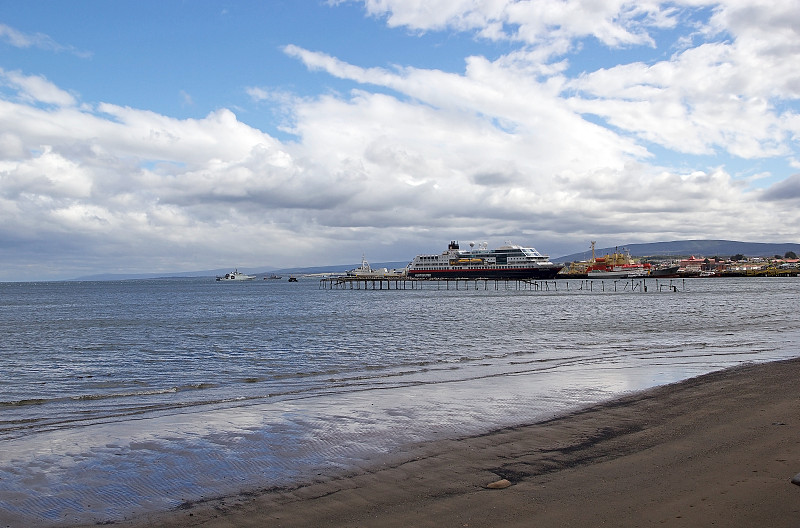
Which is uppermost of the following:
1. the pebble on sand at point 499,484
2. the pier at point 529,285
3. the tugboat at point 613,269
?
the tugboat at point 613,269

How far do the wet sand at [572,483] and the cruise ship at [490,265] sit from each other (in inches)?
5087

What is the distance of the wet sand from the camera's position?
578 centimetres

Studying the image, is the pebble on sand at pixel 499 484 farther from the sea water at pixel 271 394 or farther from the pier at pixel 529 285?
the pier at pixel 529 285

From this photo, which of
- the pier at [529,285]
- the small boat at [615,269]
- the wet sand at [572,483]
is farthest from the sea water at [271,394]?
the small boat at [615,269]

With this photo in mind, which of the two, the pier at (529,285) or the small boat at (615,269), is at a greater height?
the small boat at (615,269)

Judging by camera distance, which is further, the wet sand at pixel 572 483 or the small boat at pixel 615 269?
the small boat at pixel 615 269

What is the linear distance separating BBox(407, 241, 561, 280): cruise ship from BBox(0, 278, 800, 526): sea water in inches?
4199

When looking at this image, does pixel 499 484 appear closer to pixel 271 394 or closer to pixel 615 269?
pixel 271 394

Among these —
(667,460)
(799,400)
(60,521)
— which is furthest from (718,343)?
(60,521)

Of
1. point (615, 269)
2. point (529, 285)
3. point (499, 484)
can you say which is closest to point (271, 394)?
point (499, 484)

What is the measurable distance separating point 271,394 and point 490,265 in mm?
129467

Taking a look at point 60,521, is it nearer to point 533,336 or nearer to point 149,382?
point 149,382

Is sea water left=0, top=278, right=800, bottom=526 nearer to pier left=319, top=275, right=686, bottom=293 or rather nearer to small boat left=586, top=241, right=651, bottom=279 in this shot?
pier left=319, top=275, right=686, bottom=293

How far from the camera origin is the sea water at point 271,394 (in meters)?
7.85
